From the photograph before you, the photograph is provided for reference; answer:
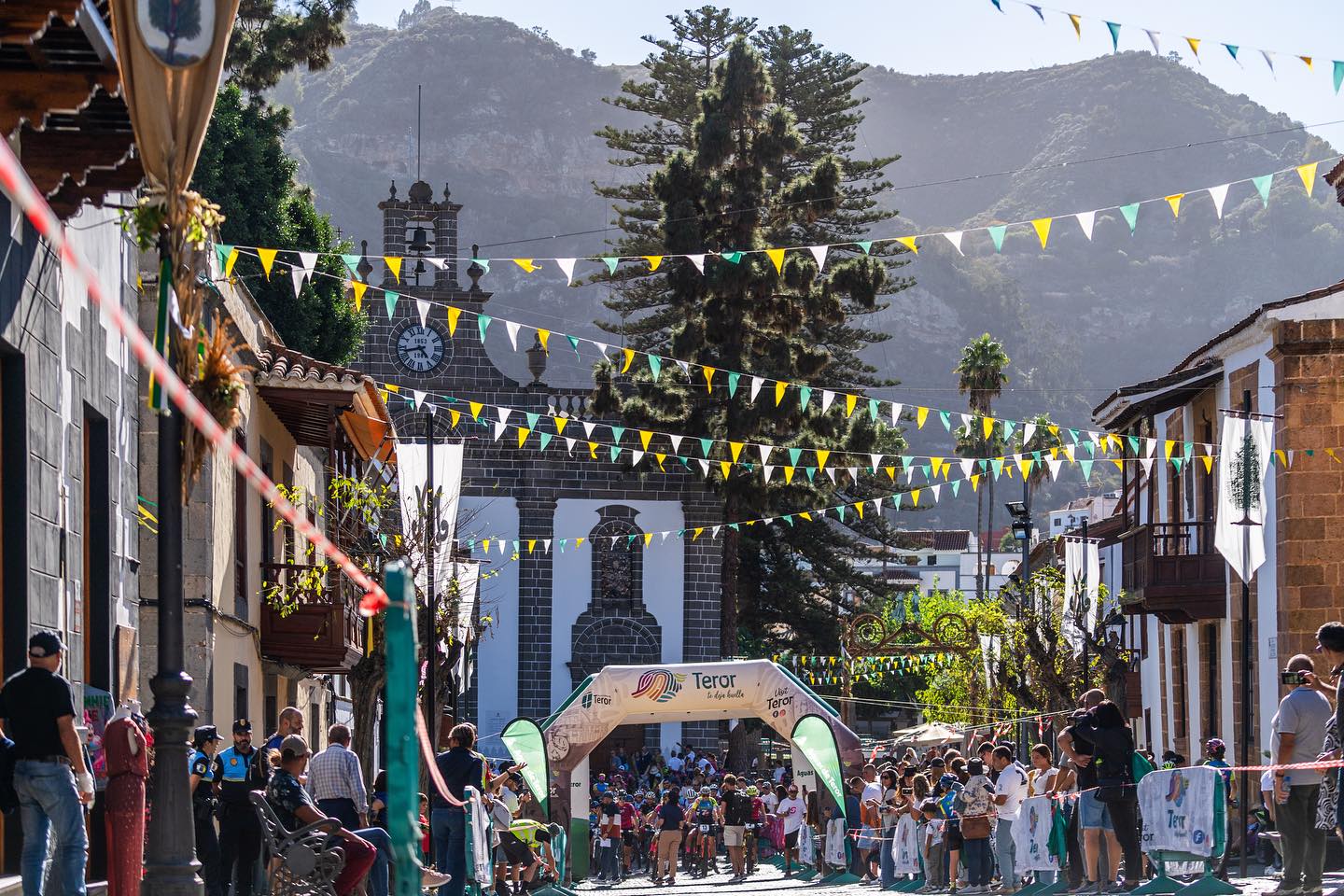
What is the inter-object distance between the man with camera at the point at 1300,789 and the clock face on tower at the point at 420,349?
120 feet

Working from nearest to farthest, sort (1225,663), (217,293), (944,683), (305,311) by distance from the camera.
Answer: (217,293) < (1225,663) < (305,311) < (944,683)

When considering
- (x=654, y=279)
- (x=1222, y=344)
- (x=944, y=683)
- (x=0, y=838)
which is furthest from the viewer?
(x=944, y=683)

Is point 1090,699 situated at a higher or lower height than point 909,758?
higher

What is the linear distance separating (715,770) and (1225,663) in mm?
18759

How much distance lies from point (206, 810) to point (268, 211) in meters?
23.2

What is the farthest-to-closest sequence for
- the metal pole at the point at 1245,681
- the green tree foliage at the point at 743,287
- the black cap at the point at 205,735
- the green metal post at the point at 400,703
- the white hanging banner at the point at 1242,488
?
the green tree foliage at the point at 743,287, the white hanging banner at the point at 1242,488, the metal pole at the point at 1245,681, the black cap at the point at 205,735, the green metal post at the point at 400,703

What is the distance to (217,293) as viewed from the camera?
1947 cm

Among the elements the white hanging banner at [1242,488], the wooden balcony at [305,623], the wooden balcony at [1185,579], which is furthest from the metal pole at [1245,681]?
the wooden balcony at [305,623]

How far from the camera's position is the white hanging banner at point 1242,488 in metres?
18.5

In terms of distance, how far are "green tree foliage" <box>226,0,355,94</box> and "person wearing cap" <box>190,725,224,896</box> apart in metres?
24.9

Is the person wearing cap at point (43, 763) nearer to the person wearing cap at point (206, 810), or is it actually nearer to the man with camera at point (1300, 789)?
the person wearing cap at point (206, 810)

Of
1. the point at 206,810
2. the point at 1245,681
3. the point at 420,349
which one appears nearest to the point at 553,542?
the point at 420,349

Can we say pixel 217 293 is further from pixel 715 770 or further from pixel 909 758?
pixel 715 770

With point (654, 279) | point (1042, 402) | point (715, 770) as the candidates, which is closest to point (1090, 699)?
point (715, 770)
